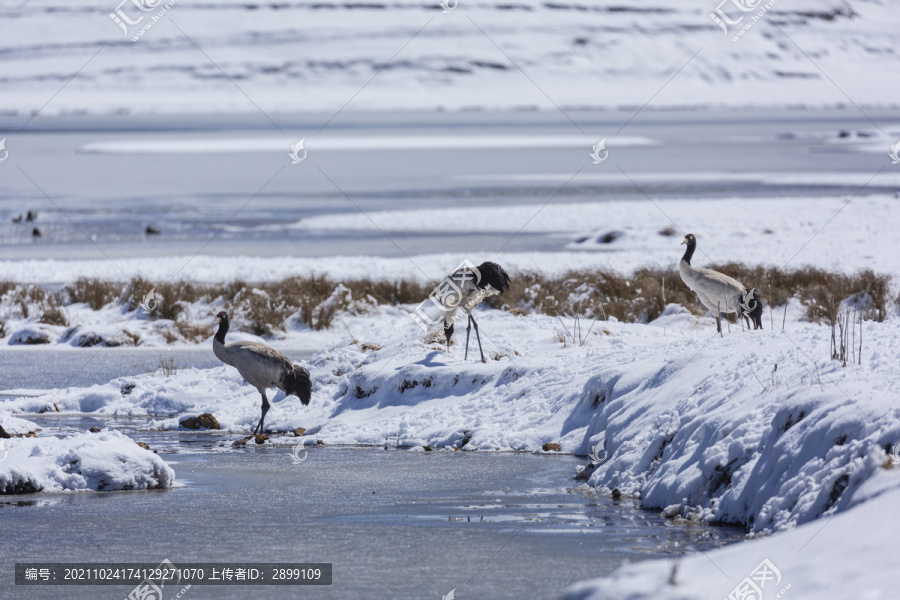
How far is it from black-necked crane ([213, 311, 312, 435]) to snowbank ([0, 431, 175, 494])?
8.54ft

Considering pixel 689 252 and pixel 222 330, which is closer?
pixel 222 330

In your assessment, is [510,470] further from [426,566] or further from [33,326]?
[33,326]

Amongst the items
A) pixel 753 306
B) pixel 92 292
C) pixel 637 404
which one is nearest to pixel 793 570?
pixel 637 404

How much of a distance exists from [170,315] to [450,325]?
8618 mm

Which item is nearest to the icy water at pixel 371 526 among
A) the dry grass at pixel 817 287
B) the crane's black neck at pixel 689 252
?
the crane's black neck at pixel 689 252

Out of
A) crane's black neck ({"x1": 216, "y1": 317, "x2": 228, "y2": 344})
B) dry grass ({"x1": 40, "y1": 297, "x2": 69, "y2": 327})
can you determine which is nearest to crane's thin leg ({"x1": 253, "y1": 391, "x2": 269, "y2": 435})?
crane's black neck ({"x1": 216, "y1": 317, "x2": 228, "y2": 344})

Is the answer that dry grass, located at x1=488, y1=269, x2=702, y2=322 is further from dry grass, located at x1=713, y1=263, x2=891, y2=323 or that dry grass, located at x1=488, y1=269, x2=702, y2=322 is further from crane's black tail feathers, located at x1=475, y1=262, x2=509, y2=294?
crane's black tail feathers, located at x1=475, y1=262, x2=509, y2=294

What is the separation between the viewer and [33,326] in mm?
20234

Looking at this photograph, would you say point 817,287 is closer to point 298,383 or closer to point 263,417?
point 298,383

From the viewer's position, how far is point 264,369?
514 inches

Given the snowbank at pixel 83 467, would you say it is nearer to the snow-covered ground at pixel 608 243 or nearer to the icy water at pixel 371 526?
the icy water at pixel 371 526

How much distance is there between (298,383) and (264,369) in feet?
1.50

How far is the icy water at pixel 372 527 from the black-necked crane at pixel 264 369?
5.62 feet

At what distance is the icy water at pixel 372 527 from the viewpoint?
24.8ft
